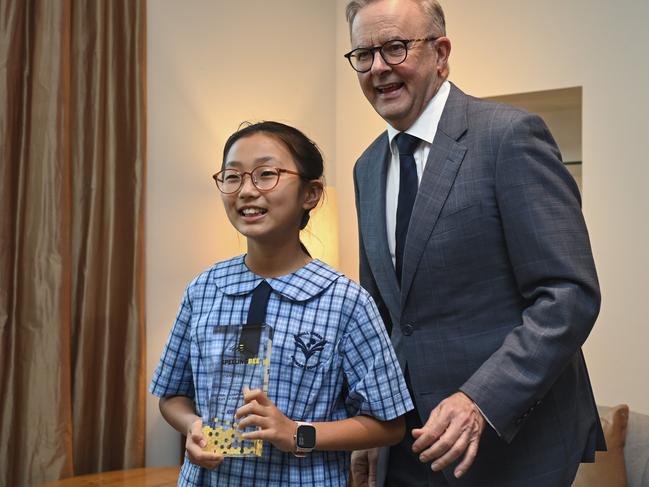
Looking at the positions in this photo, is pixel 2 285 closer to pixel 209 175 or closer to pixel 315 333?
pixel 209 175

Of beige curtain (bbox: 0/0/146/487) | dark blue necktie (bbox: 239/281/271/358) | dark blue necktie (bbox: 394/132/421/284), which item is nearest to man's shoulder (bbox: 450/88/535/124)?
dark blue necktie (bbox: 394/132/421/284)

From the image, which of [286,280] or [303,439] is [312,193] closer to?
[286,280]

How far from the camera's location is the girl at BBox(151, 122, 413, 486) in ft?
4.54

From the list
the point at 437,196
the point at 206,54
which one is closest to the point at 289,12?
the point at 206,54

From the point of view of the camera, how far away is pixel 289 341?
1417mm

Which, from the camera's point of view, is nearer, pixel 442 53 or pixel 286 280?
pixel 286 280

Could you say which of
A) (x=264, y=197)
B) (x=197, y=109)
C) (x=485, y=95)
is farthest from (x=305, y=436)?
(x=485, y=95)

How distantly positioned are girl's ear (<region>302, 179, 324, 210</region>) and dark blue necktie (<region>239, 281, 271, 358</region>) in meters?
0.18

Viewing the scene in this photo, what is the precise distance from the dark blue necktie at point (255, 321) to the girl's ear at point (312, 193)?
7.2 inches

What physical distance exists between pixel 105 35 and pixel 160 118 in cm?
44

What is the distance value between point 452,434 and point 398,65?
2.34 ft

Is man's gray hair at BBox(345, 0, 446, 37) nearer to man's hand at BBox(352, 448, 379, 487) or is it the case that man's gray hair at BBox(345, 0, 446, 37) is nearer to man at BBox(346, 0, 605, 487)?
man at BBox(346, 0, 605, 487)

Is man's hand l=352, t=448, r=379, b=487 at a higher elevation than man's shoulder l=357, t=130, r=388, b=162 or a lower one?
lower

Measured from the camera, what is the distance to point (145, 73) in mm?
3244
